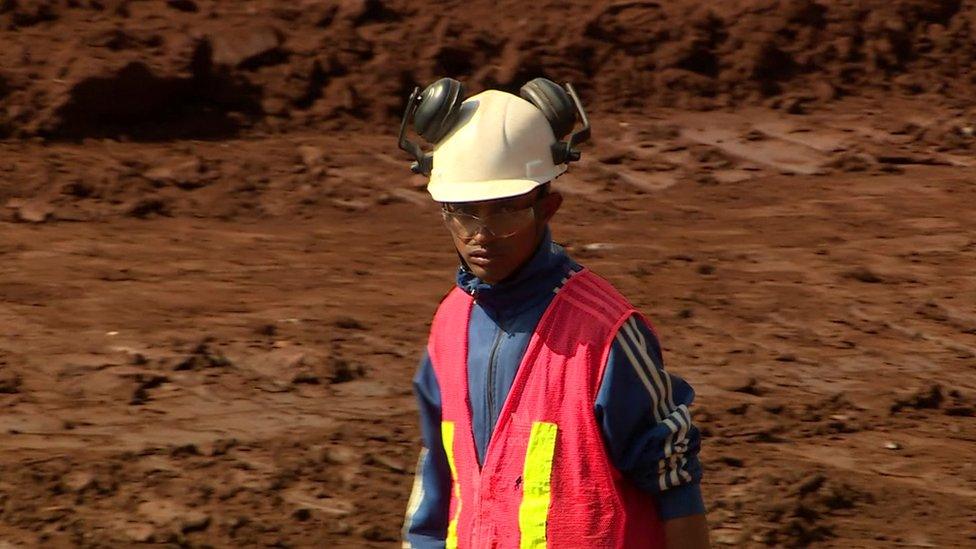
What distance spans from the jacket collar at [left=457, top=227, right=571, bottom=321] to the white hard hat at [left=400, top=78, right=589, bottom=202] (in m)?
0.13

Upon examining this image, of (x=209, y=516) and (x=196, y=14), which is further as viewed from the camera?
(x=196, y=14)

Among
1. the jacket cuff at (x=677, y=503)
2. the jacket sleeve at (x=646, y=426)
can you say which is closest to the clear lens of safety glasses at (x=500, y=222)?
the jacket sleeve at (x=646, y=426)

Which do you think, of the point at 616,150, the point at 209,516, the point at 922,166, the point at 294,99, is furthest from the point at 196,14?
the point at 209,516

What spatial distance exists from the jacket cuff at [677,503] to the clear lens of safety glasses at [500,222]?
52 centimetres

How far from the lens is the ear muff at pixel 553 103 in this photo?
2869 mm

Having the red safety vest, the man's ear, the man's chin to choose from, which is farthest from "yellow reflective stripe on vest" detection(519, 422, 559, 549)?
the man's ear

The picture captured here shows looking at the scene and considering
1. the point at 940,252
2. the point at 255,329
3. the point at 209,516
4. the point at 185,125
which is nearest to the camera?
the point at 209,516

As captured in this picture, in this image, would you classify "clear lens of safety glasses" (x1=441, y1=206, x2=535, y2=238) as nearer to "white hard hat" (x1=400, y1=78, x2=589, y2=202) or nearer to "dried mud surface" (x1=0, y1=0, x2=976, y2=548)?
"white hard hat" (x1=400, y1=78, x2=589, y2=202)

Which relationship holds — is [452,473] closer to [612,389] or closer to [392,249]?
[612,389]

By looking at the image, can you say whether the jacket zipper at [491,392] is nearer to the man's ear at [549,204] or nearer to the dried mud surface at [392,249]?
the man's ear at [549,204]

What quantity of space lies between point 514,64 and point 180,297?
14.3 ft

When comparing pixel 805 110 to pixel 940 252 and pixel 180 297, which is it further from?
pixel 180 297

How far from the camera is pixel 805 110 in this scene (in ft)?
39.1

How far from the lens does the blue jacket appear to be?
2.71 metres
